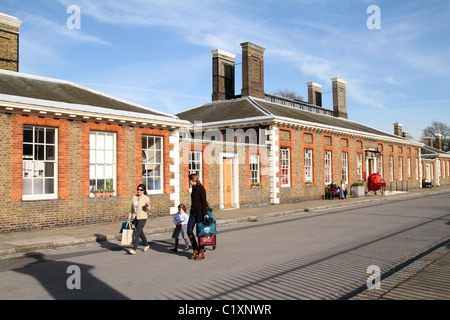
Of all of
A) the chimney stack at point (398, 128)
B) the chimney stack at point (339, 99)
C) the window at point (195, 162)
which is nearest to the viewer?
the window at point (195, 162)

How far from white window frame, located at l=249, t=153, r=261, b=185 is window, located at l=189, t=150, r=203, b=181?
3.79 metres

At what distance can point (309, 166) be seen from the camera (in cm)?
2484

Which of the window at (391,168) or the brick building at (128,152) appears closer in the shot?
the brick building at (128,152)

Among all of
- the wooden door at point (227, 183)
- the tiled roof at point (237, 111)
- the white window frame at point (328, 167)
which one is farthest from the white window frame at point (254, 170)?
the white window frame at point (328, 167)

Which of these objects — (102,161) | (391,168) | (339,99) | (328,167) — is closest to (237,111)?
(328,167)

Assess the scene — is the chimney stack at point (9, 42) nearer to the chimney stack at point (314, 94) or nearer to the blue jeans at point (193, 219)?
the blue jeans at point (193, 219)

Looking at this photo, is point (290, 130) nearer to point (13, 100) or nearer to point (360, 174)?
point (360, 174)

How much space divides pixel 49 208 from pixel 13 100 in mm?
3467

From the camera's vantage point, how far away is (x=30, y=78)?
1505 cm

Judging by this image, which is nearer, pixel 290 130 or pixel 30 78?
pixel 30 78

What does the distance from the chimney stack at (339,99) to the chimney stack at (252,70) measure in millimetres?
12073

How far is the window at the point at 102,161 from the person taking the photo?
13.9 m

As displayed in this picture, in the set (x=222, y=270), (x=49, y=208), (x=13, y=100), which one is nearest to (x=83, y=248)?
(x=49, y=208)

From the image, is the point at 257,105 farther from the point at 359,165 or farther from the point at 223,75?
the point at 359,165
